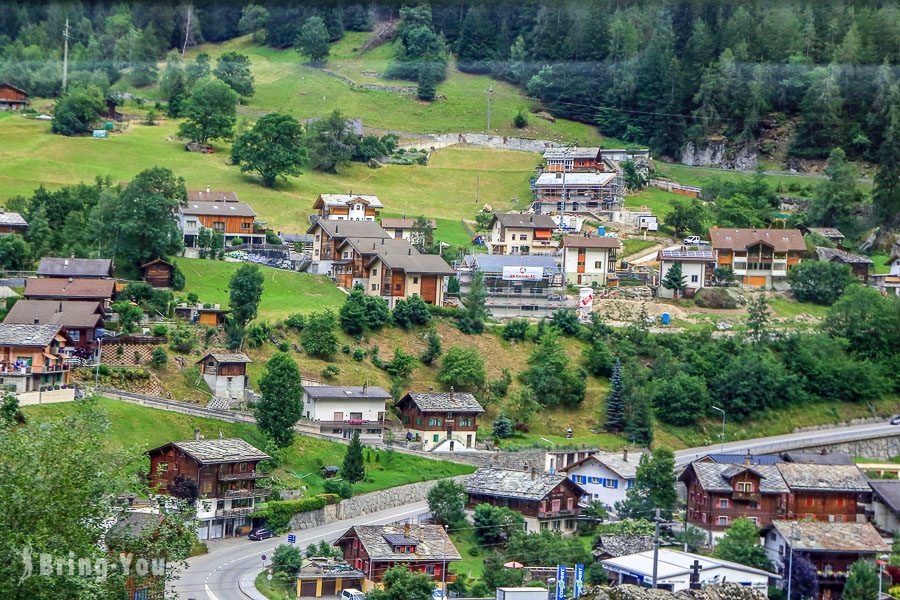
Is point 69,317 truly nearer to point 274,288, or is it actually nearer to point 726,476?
point 274,288

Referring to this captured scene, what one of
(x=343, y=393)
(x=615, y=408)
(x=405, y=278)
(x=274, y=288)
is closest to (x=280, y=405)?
(x=343, y=393)

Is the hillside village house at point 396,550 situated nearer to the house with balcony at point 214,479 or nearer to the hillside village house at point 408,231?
the house with balcony at point 214,479

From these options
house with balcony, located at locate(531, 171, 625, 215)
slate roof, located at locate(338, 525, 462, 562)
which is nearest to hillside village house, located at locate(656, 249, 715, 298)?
house with balcony, located at locate(531, 171, 625, 215)

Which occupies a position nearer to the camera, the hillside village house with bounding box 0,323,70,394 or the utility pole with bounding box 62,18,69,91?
the hillside village house with bounding box 0,323,70,394

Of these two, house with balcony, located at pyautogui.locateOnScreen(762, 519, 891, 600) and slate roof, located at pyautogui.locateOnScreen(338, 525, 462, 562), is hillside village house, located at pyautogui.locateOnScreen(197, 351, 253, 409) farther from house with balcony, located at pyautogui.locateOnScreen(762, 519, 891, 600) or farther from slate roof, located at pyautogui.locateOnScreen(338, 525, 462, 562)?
house with balcony, located at pyautogui.locateOnScreen(762, 519, 891, 600)

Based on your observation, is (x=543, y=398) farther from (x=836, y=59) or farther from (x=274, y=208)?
(x=836, y=59)

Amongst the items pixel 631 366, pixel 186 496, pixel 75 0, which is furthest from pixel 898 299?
pixel 75 0
